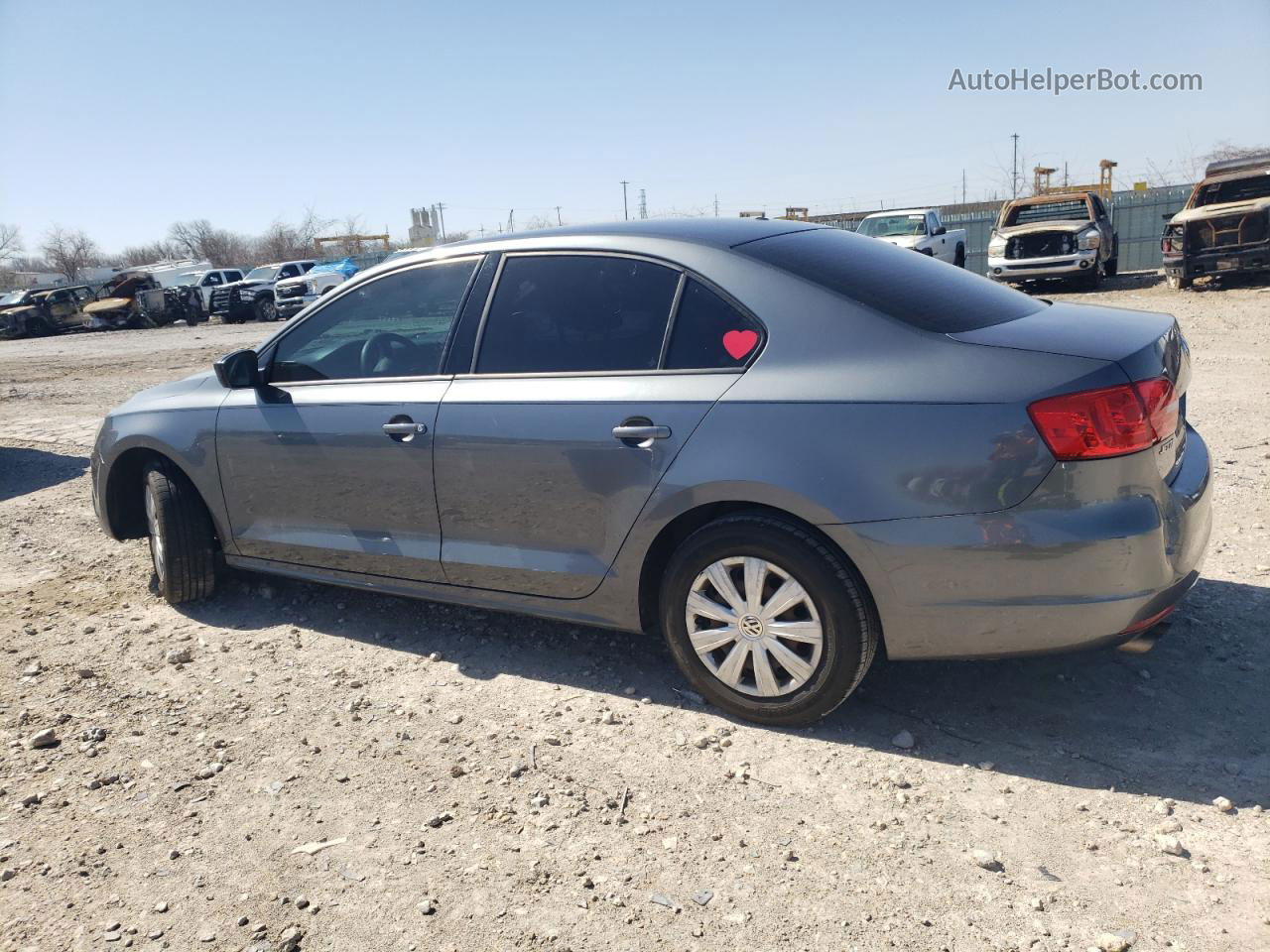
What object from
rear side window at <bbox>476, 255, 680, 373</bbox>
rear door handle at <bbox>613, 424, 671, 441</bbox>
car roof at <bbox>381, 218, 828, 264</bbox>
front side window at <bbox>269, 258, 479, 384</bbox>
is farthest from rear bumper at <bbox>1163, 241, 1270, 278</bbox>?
rear door handle at <bbox>613, 424, 671, 441</bbox>

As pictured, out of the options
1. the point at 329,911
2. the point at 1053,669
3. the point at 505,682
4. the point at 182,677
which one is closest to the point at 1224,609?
the point at 1053,669

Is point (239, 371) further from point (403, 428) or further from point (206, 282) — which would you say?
point (206, 282)

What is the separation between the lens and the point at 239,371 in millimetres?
4359

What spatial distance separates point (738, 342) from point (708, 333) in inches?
4.6

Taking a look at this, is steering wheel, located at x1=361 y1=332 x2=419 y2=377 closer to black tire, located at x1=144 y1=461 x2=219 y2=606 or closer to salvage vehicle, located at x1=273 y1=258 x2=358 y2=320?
black tire, located at x1=144 y1=461 x2=219 y2=606

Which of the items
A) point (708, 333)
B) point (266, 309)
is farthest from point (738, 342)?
point (266, 309)

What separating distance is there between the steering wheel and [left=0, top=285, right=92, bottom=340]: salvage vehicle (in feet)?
113

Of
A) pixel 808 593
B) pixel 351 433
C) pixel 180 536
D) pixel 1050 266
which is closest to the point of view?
pixel 808 593

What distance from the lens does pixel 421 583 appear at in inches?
160

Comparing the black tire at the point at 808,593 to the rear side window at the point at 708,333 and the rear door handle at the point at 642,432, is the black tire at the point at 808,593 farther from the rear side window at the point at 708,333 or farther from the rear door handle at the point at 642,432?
the rear side window at the point at 708,333

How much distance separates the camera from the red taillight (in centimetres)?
279

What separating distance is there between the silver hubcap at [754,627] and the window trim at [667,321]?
0.67m

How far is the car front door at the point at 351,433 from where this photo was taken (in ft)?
13.0

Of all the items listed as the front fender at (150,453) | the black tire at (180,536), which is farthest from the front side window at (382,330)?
the black tire at (180,536)
